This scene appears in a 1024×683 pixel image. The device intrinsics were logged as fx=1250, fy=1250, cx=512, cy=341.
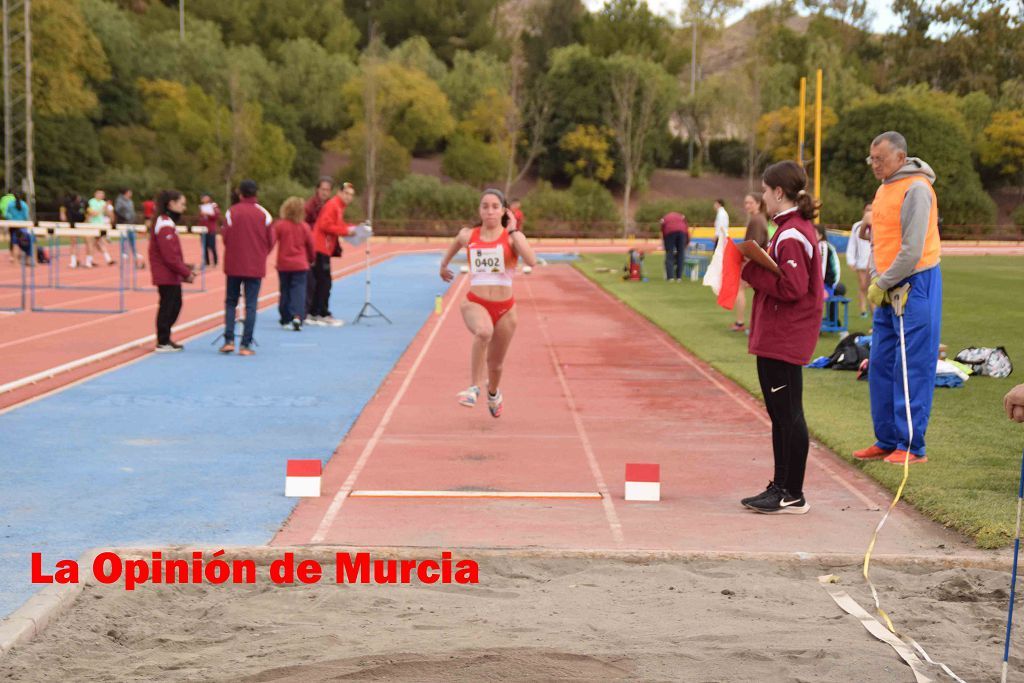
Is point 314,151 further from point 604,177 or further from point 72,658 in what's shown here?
point 72,658

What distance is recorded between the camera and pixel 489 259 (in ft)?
33.5

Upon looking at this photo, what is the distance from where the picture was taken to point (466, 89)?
282ft

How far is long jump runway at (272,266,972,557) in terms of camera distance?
261 inches

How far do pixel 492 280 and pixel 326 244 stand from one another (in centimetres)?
849

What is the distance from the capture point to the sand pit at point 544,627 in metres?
4.49

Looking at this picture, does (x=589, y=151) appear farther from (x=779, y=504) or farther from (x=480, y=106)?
(x=779, y=504)

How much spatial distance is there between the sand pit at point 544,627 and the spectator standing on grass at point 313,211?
13.2 meters

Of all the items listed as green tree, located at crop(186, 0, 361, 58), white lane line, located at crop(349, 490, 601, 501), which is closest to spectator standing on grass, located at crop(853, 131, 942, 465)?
white lane line, located at crop(349, 490, 601, 501)

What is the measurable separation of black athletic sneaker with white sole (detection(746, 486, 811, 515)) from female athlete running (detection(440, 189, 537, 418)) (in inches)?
133

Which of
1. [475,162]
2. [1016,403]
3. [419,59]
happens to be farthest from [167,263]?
[419,59]

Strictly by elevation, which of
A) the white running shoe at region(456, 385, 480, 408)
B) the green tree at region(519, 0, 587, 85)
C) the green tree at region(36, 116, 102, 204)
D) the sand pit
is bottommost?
the sand pit

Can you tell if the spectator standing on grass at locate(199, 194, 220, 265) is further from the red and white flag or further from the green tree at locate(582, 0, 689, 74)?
the green tree at locate(582, 0, 689, 74)

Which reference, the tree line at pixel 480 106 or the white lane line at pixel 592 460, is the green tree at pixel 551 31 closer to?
the tree line at pixel 480 106

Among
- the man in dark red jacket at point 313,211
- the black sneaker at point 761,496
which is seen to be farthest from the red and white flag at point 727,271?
the man in dark red jacket at point 313,211
